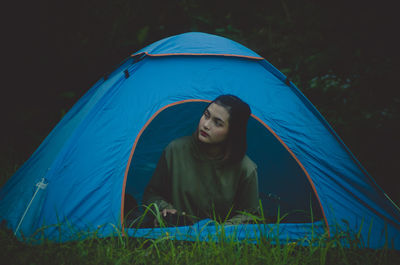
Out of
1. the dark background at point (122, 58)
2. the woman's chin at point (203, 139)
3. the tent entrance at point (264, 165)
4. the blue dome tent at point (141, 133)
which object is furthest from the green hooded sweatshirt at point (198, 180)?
the dark background at point (122, 58)

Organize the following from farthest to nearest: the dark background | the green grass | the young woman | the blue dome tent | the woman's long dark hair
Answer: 1. the dark background
2. the young woman
3. the woman's long dark hair
4. the blue dome tent
5. the green grass

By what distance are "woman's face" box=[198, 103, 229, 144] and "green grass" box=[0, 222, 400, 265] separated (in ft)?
2.31

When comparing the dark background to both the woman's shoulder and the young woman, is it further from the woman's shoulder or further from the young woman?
the woman's shoulder

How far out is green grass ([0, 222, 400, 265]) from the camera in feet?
6.70

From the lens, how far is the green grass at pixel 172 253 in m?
2.04

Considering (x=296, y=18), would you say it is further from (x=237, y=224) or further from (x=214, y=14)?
(x=237, y=224)

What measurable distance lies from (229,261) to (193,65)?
1434mm

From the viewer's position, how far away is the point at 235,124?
252cm

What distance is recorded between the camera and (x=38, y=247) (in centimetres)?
211

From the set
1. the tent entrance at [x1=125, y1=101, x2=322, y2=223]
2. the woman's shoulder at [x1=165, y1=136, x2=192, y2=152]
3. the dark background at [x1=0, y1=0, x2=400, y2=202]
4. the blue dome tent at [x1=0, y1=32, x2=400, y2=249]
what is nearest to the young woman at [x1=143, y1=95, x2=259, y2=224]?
the woman's shoulder at [x1=165, y1=136, x2=192, y2=152]

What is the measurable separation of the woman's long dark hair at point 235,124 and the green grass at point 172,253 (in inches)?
25.5

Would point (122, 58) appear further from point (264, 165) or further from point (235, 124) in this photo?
point (235, 124)

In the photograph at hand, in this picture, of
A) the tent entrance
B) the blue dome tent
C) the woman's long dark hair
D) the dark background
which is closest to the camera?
the blue dome tent

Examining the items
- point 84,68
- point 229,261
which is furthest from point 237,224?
point 84,68
